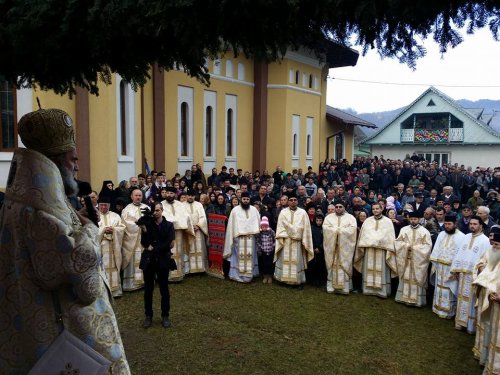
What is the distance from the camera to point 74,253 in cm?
235

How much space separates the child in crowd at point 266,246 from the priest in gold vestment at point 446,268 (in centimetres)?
343

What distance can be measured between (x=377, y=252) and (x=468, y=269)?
2.12 m

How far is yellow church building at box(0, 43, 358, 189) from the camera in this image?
1279 centimetres

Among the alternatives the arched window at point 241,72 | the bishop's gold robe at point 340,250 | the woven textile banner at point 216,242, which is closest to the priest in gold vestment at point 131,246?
the woven textile banner at point 216,242

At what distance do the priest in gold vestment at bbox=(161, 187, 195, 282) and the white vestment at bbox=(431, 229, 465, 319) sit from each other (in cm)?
506

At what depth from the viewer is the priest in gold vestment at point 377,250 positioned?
30.2 feet

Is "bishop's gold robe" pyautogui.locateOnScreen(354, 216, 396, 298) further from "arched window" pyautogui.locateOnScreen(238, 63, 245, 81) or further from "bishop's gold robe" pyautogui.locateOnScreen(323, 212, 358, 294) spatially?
"arched window" pyautogui.locateOnScreen(238, 63, 245, 81)

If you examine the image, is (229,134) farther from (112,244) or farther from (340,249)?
(112,244)

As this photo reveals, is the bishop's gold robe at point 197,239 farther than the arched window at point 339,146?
No

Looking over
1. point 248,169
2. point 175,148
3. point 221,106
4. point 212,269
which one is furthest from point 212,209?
point 248,169

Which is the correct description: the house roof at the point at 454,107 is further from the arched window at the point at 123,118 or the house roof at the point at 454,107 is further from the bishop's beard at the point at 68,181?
the bishop's beard at the point at 68,181

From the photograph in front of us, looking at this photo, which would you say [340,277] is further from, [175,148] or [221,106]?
[221,106]

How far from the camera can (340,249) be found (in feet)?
31.5

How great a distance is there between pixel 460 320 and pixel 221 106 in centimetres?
1490
